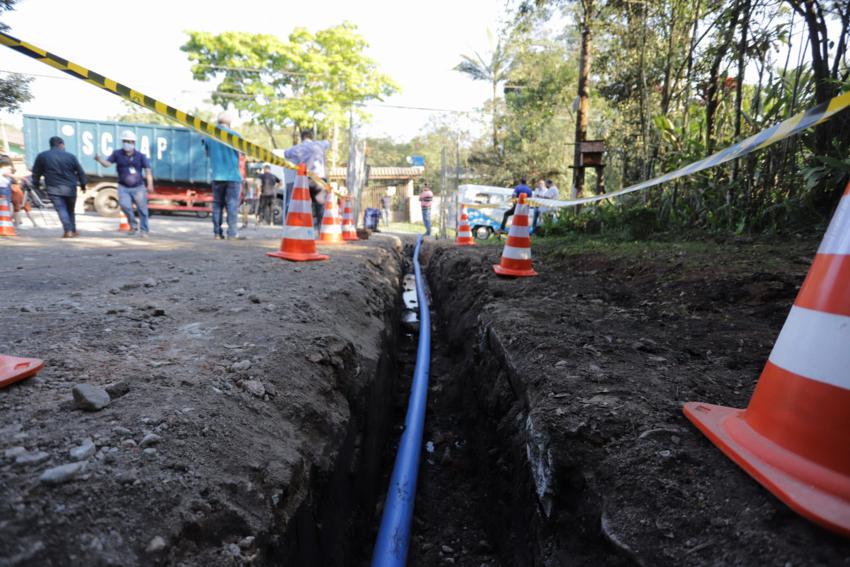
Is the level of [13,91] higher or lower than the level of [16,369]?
higher

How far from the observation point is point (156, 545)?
0.92m

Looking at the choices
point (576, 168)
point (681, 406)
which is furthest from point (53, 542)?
point (576, 168)

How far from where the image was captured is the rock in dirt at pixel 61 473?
95 cm

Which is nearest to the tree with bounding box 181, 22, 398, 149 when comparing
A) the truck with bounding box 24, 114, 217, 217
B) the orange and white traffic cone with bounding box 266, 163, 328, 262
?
the truck with bounding box 24, 114, 217, 217

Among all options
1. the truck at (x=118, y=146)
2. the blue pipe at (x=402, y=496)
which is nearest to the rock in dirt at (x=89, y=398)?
the blue pipe at (x=402, y=496)

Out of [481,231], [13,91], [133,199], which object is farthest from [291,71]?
[13,91]

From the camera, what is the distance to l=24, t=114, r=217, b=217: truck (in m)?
14.1

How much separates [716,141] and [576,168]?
298 centimetres

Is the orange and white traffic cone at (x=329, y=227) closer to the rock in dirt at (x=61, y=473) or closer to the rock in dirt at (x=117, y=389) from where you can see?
the rock in dirt at (x=117, y=389)

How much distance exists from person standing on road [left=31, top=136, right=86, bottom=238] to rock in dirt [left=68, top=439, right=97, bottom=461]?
6664mm

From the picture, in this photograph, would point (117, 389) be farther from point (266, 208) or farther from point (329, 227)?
point (266, 208)

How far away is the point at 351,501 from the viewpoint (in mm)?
1854

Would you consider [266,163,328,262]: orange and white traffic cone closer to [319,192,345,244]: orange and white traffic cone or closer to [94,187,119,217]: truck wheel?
[319,192,345,244]: orange and white traffic cone

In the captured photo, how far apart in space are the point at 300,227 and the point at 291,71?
62.5 ft
